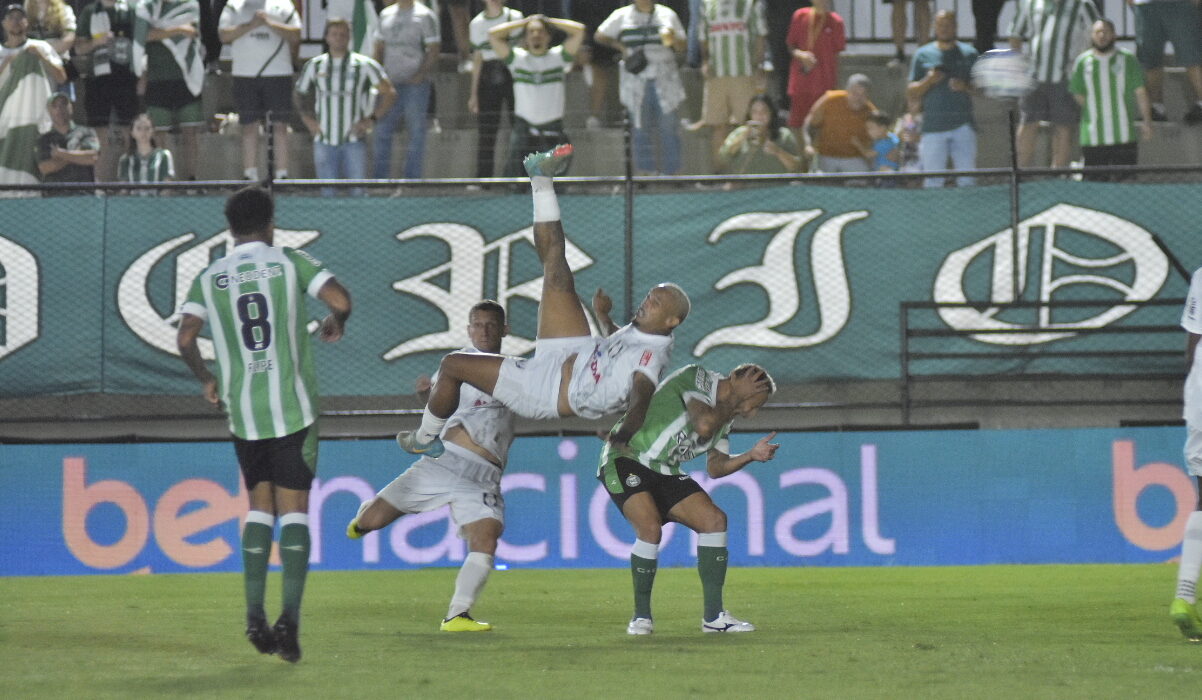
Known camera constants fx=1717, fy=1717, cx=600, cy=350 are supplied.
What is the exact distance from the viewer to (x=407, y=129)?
16.0 m

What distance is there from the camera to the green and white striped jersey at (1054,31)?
15875mm

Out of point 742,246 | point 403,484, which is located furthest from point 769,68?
point 403,484

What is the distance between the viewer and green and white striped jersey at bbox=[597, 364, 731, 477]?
9312 millimetres

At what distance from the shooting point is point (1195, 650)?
8.06 m

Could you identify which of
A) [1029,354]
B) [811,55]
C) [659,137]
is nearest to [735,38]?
[811,55]

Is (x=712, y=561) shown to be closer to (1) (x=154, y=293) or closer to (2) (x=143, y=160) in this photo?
(1) (x=154, y=293)

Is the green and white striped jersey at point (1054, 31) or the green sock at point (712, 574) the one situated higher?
the green and white striped jersey at point (1054, 31)

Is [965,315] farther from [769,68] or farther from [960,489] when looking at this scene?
[769,68]

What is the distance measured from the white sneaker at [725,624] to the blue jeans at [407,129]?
7.36m

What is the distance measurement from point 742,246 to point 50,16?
715 centimetres

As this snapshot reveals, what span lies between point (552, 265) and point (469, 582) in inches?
70.6

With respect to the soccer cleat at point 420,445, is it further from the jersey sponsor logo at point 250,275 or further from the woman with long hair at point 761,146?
the woman with long hair at point 761,146

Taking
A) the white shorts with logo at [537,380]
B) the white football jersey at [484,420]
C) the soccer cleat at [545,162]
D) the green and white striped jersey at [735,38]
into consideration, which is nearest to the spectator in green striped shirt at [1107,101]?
the green and white striped jersey at [735,38]

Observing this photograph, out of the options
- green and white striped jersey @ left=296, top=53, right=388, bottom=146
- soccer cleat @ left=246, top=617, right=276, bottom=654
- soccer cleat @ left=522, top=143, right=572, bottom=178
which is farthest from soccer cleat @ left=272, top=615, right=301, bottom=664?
green and white striped jersey @ left=296, top=53, right=388, bottom=146
